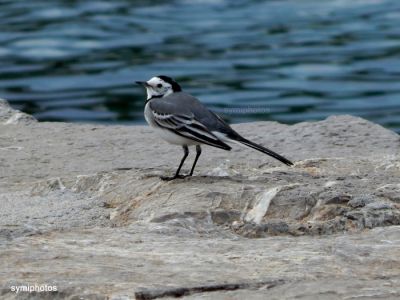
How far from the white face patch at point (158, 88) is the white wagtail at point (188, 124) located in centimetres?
2

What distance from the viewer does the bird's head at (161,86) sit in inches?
352

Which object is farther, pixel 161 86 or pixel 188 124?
pixel 161 86

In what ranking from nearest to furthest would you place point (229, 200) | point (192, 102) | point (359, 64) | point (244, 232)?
point (244, 232)
point (229, 200)
point (192, 102)
point (359, 64)

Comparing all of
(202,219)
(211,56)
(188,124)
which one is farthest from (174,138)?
(211,56)

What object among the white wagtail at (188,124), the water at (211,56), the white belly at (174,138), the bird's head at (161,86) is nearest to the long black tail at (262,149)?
the white wagtail at (188,124)

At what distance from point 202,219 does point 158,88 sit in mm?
1997

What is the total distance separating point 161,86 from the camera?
8.96m

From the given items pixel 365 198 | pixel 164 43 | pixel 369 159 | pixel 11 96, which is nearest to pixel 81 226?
pixel 365 198

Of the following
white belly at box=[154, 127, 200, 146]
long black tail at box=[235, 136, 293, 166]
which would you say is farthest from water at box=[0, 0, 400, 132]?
long black tail at box=[235, 136, 293, 166]

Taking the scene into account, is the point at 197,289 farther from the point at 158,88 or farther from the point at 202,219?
the point at 158,88

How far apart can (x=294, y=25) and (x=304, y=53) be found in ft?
7.26

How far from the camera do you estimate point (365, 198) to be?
23.9ft

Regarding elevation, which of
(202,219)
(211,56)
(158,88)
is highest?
(158,88)

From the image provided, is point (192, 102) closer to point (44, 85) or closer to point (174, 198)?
point (174, 198)
